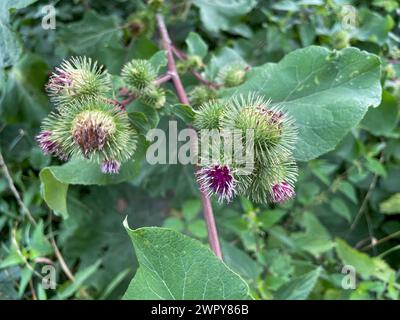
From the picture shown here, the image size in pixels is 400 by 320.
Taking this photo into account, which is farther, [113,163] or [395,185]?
[395,185]

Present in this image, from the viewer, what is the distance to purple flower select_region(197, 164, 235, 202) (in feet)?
2.99

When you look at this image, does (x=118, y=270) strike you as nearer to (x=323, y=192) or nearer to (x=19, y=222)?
(x=19, y=222)

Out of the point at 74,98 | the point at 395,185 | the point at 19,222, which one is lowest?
the point at 395,185

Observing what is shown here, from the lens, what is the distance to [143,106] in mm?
1146

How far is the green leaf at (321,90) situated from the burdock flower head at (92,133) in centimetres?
34

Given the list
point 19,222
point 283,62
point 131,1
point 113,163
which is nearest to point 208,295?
point 113,163

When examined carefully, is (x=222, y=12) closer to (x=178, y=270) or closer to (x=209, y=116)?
(x=209, y=116)

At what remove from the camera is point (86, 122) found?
0.92 m

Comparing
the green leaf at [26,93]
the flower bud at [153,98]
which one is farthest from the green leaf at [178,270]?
the green leaf at [26,93]

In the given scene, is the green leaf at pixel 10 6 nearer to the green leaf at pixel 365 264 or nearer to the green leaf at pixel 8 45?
the green leaf at pixel 8 45

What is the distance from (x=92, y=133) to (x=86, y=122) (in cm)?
2

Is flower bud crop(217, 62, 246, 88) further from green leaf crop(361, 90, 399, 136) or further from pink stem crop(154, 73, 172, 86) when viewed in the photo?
green leaf crop(361, 90, 399, 136)

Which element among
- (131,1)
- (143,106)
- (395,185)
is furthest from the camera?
(131,1)

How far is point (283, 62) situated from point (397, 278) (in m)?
1.00
